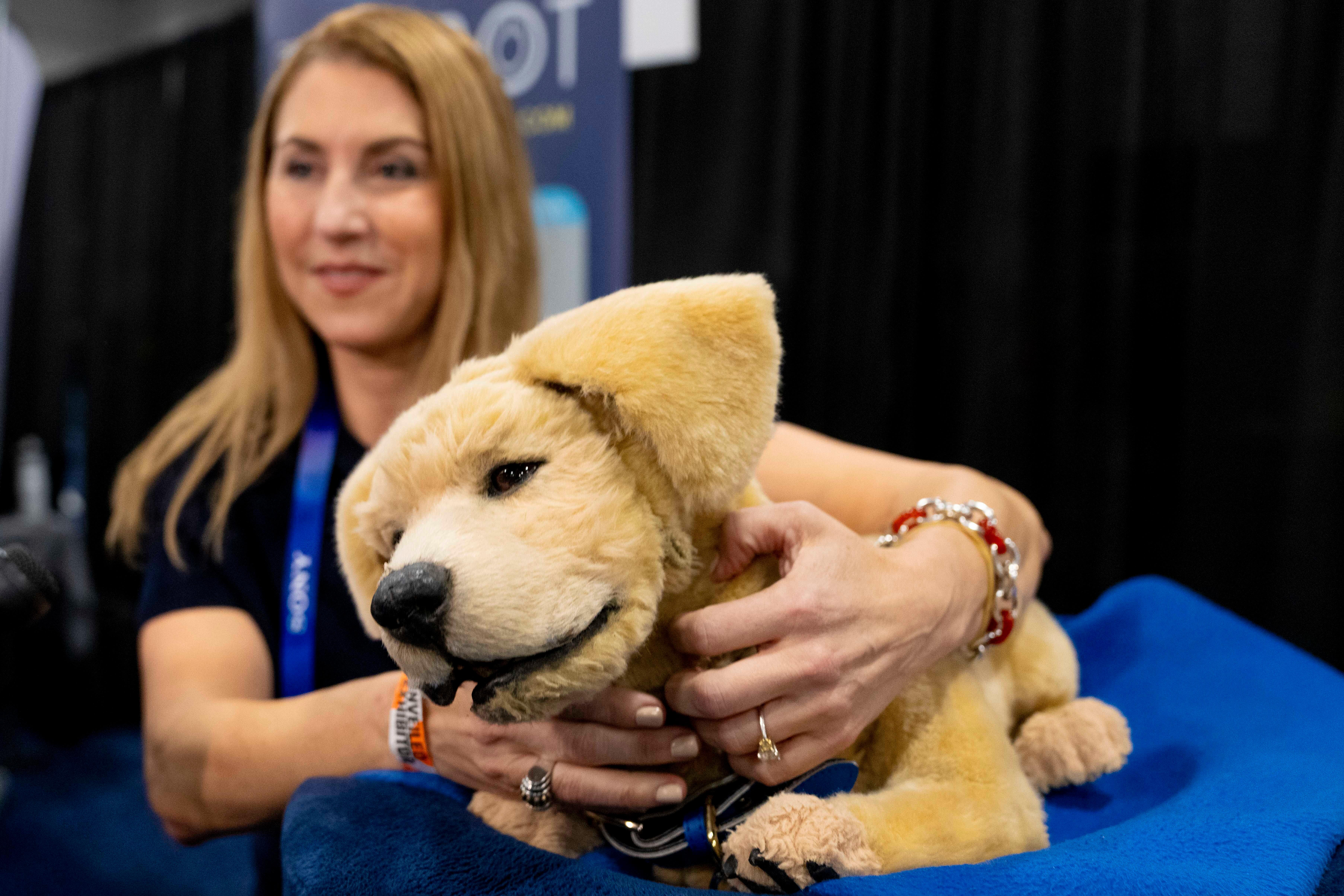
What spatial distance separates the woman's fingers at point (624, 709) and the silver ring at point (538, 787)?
0.06 metres

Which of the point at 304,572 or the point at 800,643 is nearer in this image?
the point at 800,643

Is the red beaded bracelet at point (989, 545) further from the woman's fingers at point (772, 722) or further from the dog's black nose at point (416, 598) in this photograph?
the dog's black nose at point (416, 598)

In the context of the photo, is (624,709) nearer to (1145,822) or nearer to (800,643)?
(800,643)

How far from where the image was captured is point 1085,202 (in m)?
1.65

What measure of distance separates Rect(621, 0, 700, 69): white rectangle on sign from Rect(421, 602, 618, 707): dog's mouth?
1.60 meters

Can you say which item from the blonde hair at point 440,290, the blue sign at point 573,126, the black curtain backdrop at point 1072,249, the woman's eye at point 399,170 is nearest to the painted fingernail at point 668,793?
the blonde hair at point 440,290

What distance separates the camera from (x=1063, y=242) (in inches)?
66.1

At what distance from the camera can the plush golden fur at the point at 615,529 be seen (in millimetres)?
460

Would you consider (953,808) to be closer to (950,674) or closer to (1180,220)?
(950,674)

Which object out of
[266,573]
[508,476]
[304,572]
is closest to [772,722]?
[508,476]

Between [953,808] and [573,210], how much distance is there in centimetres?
127

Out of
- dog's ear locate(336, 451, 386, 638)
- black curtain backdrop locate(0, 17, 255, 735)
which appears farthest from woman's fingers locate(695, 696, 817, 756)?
black curtain backdrop locate(0, 17, 255, 735)

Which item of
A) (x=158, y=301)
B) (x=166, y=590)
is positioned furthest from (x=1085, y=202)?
(x=158, y=301)

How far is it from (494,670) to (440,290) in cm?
63
